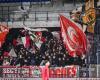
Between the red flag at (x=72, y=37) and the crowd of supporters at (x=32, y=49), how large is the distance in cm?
41

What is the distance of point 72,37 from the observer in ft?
84.3

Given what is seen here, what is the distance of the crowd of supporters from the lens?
2562 centimetres

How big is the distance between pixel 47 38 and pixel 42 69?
8.38 ft

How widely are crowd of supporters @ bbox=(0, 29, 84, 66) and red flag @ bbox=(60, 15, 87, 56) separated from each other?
0.41 meters

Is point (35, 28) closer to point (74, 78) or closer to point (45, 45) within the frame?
point (45, 45)

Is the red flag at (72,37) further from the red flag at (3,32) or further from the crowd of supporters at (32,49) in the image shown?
the red flag at (3,32)

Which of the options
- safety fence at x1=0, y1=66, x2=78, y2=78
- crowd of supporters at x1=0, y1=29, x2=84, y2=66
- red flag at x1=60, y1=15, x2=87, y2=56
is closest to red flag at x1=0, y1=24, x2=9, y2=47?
crowd of supporters at x1=0, y1=29, x2=84, y2=66

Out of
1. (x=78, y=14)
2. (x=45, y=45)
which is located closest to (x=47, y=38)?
(x=45, y=45)

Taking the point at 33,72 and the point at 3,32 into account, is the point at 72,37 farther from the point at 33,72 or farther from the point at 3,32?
the point at 3,32

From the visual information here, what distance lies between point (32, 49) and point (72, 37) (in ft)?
8.02

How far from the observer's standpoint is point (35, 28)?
84.9 ft

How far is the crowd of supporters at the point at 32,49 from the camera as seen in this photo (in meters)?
25.6

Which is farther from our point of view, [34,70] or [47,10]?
[47,10]

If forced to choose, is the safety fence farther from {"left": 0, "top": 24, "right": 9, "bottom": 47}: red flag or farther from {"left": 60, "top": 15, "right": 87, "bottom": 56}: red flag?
{"left": 0, "top": 24, "right": 9, "bottom": 47}: red flag
